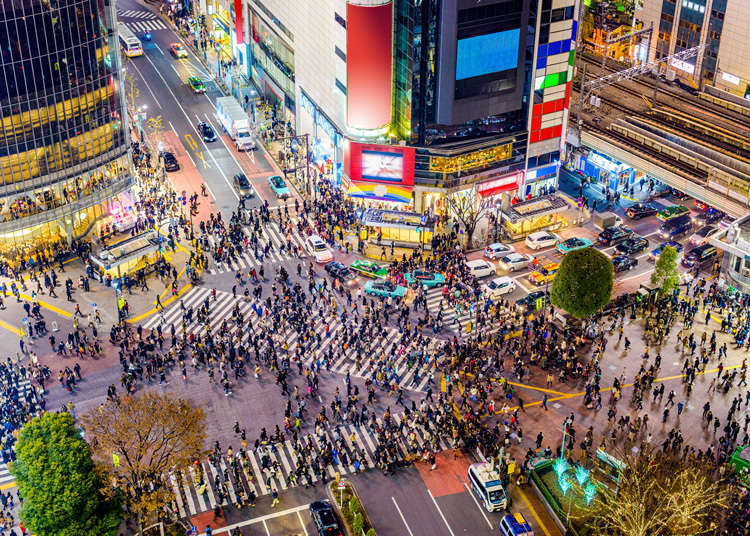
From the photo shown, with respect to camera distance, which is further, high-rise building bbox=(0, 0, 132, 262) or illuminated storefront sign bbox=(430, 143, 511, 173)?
illuminated storefront sign bbox=(430, 143, 511, 173)

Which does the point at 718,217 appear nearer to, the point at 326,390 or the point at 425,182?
the point at 425,182

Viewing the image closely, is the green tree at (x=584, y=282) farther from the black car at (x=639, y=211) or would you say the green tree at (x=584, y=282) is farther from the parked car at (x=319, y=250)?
the parked car at (x=319, y=250)

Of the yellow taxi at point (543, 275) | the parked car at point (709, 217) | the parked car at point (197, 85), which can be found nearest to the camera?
the yellow taxi at point (543, 275)

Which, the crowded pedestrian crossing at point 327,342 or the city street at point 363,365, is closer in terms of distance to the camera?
the city street at point 363,365

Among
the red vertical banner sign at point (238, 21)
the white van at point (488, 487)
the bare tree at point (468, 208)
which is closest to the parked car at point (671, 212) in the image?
the bare tree at point (468, 208)

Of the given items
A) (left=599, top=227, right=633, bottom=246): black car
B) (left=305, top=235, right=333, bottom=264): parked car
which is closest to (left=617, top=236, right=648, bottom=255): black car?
(left=599, top=227, right=633, bottom=246): black car

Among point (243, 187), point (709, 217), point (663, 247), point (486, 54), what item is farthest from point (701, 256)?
point (243, 187)

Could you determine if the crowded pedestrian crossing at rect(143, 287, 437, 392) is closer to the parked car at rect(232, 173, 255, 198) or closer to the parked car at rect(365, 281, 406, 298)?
the parked car at rect(365, 281, 406, 298)

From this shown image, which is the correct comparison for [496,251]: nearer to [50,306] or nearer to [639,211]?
[639,211]
